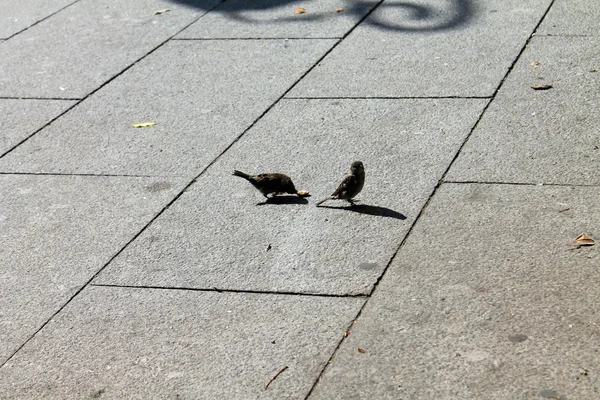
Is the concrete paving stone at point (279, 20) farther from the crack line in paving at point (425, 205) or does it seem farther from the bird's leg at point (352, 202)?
the bird's leg at point (352, 202)

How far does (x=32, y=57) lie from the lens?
10383 mm

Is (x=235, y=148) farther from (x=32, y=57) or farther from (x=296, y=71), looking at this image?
(x=32, y=57)

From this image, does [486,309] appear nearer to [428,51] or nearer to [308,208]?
[308,208]

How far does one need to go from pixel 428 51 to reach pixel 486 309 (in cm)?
456

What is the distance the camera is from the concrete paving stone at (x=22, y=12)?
37.6ft

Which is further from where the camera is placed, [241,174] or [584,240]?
[241,174]

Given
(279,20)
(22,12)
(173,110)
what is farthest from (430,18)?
(22,12)

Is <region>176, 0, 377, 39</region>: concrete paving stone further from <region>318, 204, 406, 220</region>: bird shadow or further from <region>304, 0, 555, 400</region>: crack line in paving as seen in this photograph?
<region>318, 204, 406, 220</region>: bird shadow

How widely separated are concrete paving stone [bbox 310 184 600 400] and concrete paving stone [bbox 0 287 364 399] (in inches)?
8.3

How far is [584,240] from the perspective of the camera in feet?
18.7

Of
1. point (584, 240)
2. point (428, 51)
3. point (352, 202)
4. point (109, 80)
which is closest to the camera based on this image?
point (584, 240)

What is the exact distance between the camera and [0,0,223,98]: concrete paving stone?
31.5 feet

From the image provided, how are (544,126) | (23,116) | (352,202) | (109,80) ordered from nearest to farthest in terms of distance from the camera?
(352,202) → (544,126) → (23,116) → (109,80)

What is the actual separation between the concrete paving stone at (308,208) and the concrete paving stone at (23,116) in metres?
2.13
